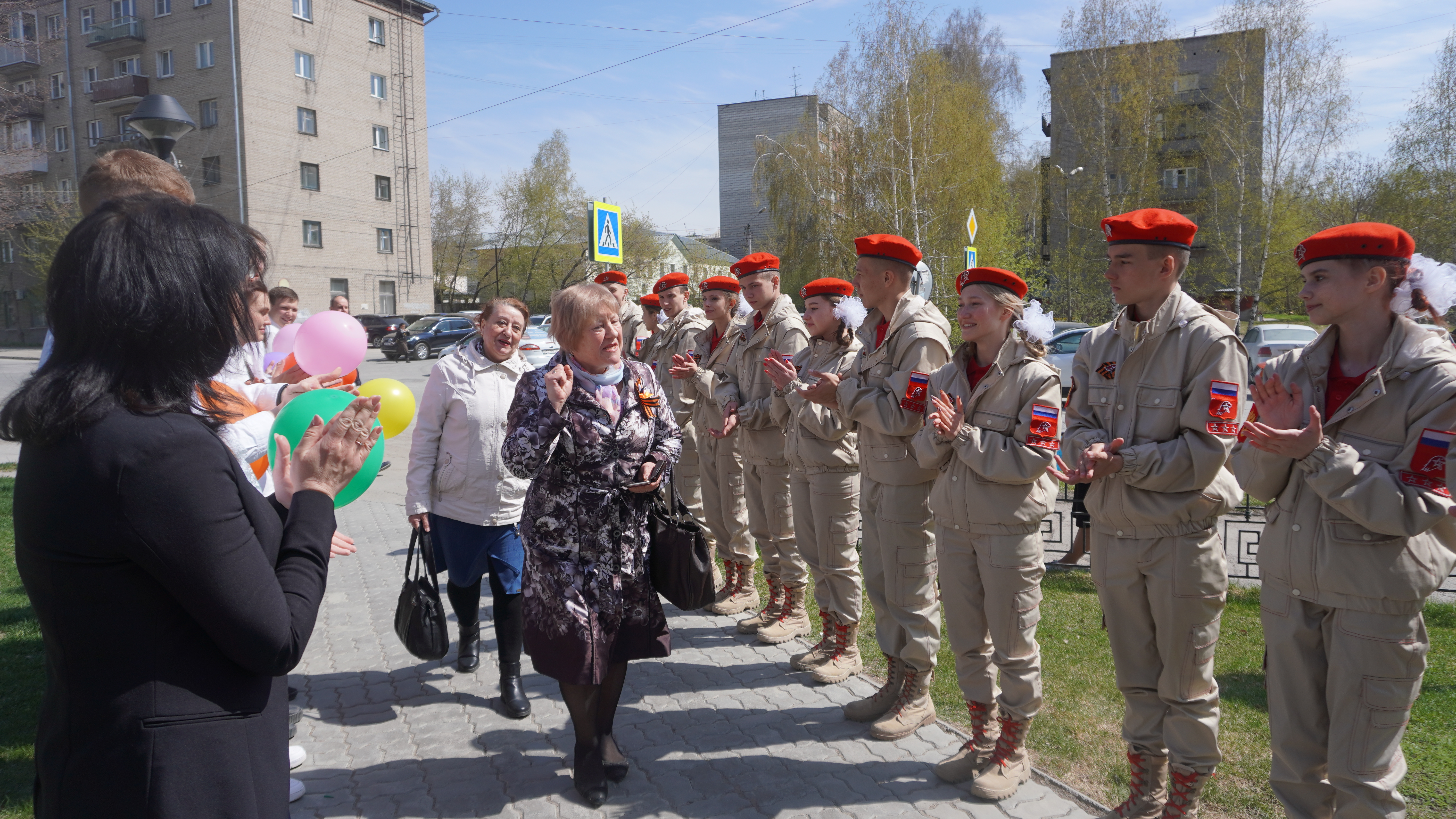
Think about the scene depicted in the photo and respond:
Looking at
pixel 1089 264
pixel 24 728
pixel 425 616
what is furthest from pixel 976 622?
pixel 1089 264

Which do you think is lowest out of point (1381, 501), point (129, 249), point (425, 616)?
point (425, 616)

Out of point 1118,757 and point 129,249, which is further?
point 1118,757

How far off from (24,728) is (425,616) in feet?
6.50

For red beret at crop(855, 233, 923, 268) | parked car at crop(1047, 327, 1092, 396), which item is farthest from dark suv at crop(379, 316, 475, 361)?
red beret at crop(855, 233, 923, 268)

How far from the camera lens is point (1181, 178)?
107ft

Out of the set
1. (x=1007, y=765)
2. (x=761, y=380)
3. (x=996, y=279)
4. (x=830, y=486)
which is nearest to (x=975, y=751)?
(x=1007, y=765)

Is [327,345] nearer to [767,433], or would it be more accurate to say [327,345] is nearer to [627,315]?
[767,433]

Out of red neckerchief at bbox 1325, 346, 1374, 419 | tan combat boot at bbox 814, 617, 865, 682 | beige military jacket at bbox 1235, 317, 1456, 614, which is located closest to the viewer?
beige military jacket at bbox 1235, 317, 1456, 614

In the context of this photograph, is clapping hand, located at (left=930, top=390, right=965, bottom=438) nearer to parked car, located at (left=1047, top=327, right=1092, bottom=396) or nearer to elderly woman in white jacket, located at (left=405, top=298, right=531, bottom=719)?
elderly woman in white jacket, located at (left=405, top=298, right=531, bottom=719)

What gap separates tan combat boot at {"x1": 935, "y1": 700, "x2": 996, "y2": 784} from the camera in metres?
3.75

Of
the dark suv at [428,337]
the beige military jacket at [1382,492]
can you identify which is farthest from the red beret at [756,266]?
the dark suv at [428,337]

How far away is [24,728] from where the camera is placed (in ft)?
14.0

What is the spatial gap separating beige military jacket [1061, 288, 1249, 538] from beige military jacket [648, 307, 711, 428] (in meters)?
4.21

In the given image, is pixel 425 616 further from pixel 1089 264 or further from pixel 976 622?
pixel 1089 264
